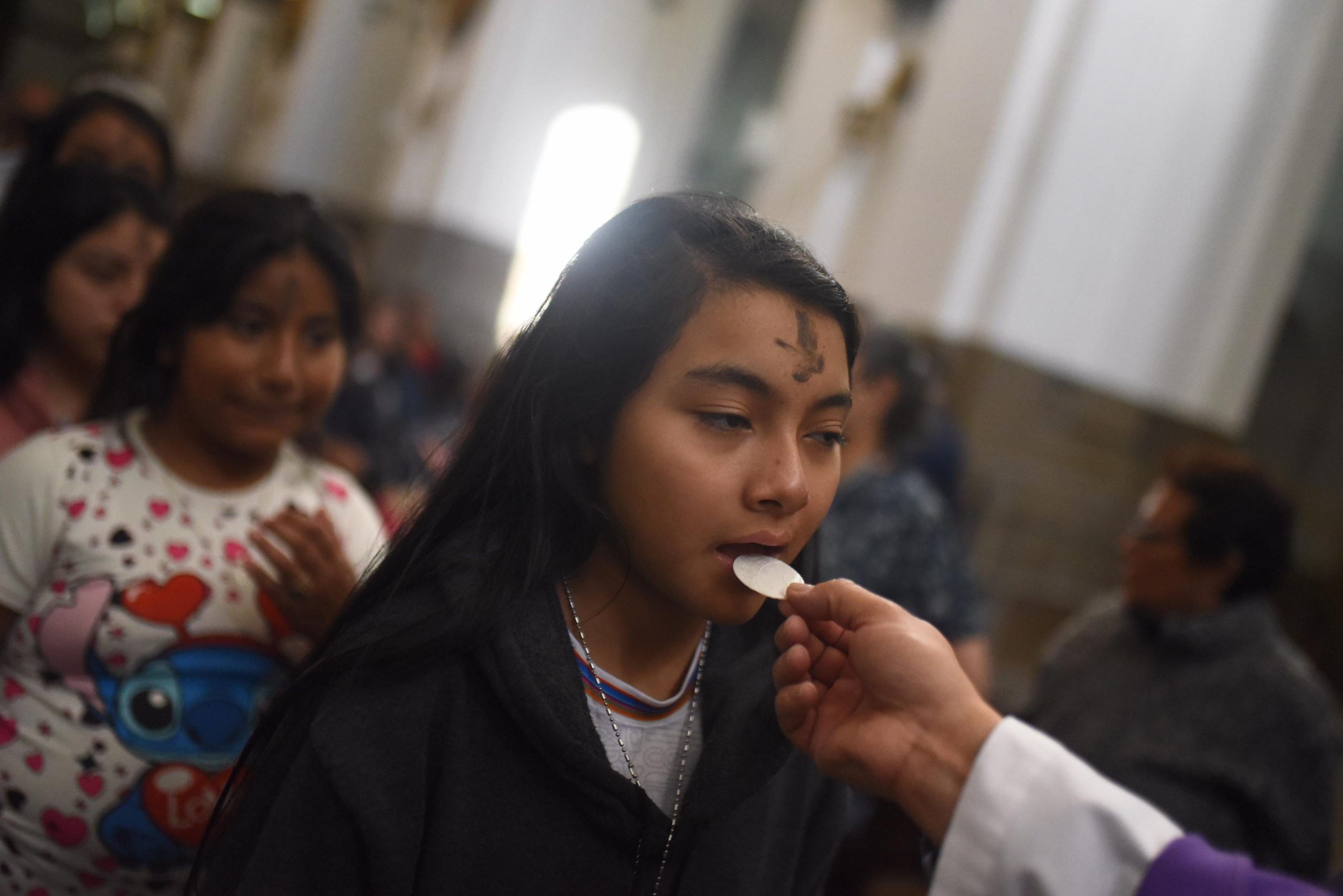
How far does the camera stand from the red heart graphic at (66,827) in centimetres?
145

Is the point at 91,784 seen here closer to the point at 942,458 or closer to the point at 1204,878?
the point at 1204,878

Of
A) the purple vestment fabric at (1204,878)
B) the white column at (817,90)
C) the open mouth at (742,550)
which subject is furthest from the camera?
the white column at (817,90)

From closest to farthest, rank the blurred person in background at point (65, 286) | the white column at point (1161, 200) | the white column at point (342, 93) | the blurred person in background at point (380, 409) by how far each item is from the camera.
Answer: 1. the blurred person in background at point (65, 286)
2. the blurred person in background at point (380, 409)
3. the white column at point (1161, 200)
4. the white column at point (342, 93)

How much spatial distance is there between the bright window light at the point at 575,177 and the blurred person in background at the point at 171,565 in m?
8.18

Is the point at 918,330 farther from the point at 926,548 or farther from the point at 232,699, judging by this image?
the point at 232,699

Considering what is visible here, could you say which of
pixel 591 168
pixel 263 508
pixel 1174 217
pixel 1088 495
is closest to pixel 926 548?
pixel 263 508

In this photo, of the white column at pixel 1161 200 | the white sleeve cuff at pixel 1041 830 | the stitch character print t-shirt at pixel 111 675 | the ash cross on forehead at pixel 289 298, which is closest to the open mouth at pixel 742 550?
the white sleeve cuff at pixel 1041 830

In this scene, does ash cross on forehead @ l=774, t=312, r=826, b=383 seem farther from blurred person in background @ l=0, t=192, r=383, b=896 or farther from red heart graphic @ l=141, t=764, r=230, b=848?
red heart graphic @ l=141, t=764, r=230, b=848

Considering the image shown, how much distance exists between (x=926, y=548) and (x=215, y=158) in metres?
14.5

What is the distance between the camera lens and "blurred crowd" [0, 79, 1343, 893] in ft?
4.89

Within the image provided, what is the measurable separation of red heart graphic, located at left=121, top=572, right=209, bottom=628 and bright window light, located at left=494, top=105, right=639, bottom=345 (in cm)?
838

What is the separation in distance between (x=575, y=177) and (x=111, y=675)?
9.03 m

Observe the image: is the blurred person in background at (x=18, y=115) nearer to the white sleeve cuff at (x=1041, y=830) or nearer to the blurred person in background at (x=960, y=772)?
the blurred person in background at (x=960, y=772)

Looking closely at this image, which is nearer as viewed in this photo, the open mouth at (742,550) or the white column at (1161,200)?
the open mouth at (742,550)
